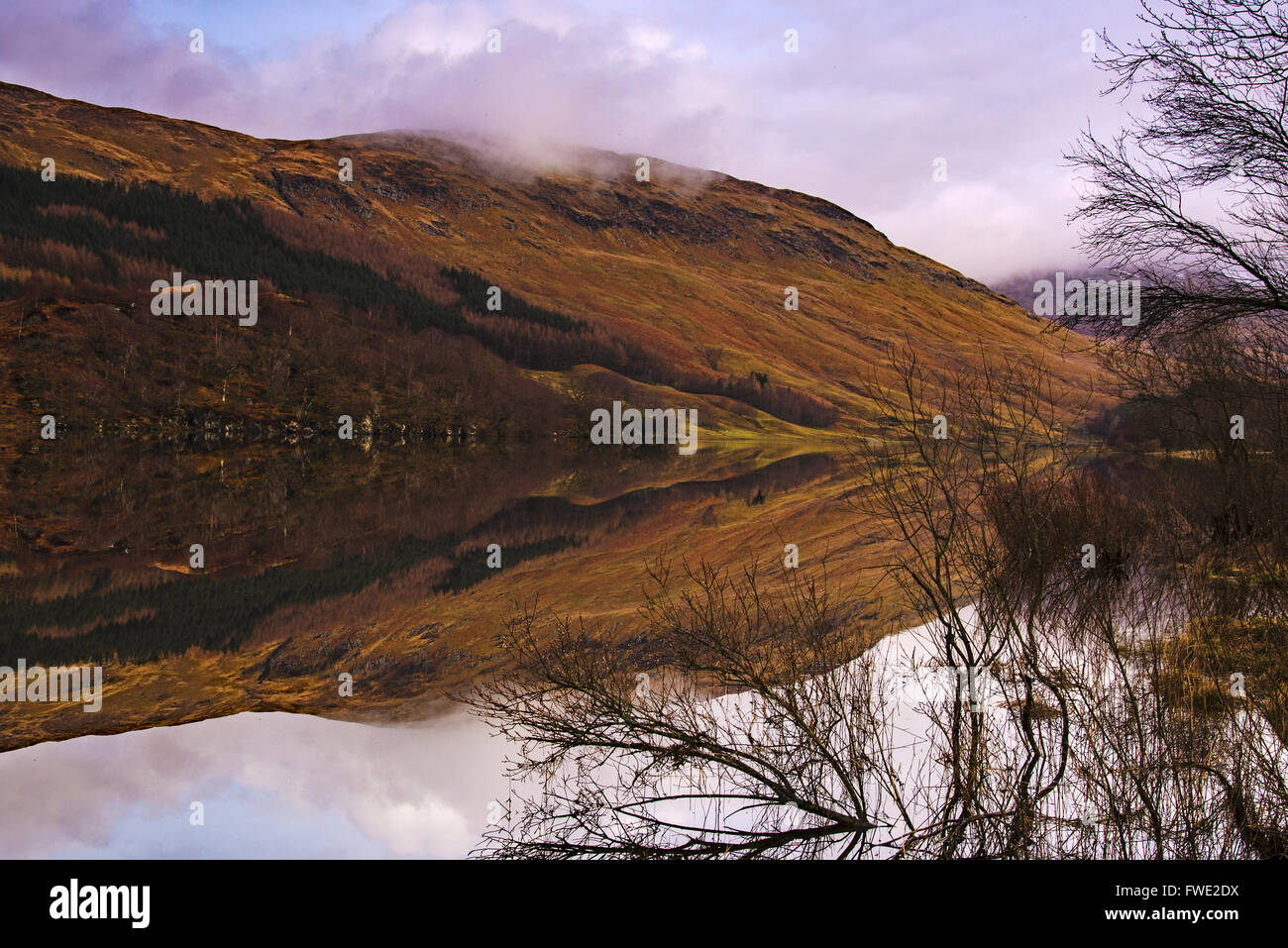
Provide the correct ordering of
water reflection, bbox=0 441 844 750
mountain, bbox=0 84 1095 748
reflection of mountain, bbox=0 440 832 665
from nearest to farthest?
water reflection, bbox=0 441 844 750 < mountain, bbox=0 84 1095 748 < reflection of mountain, bbox=0 440 832 665

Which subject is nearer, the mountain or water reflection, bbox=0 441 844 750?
water reflection, bbox=0 441 844 750

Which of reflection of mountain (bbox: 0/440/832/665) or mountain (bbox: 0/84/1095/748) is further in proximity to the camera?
reflection of mountain (bbox: 0/440/832/665)

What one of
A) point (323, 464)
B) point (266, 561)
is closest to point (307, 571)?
point (266, 561)

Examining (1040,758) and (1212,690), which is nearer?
(1040,758)

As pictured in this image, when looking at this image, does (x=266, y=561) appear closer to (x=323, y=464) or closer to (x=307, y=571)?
(x=307, y=571)

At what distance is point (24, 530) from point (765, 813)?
1118 inches

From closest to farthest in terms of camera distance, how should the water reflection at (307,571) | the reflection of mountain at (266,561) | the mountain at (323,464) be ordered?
the water reflection at (307,571)
the mountain at (323,464)
the reflection of mountain at (266,561)

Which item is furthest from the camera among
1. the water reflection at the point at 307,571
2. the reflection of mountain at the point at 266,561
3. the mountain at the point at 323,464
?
the reflection of mountain at the point at 266,561

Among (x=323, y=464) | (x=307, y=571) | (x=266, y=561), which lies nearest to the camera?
(x=307, y=571)

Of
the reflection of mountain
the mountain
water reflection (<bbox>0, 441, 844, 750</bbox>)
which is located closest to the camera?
water reflection (<bbox>0, 441, 844, 750</bbox>)

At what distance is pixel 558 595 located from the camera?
19500mm

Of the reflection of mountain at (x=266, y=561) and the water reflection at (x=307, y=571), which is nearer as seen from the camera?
the water reflection at (x=307, y=571)
